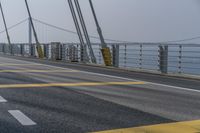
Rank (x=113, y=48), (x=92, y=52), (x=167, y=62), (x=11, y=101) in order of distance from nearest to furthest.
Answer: (x=11, y=101), (x=167, y=62), (x=113, y=48), (x=92, y=52)

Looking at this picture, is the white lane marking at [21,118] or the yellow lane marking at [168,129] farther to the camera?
the white lane marking at [21,118]

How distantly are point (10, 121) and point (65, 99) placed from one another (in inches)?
91.3

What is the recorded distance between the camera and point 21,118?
652 cm

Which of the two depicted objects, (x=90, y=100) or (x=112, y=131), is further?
(x=90, y=100)

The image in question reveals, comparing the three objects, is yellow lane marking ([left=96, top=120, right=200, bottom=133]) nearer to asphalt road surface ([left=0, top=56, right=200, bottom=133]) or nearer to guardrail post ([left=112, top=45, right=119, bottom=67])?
asphalt road surface ([left=0, top=56, right=200, bottom=133])

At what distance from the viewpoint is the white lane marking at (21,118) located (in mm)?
6200

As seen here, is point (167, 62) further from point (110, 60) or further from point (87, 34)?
point (87, 34)

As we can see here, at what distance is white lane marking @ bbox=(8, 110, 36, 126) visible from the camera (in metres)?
6.20

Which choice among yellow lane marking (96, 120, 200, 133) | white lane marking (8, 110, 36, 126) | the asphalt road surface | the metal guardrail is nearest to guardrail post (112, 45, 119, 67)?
the metal guardrail

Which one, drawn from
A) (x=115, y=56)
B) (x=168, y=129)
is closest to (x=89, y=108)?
(x=168, y=129)

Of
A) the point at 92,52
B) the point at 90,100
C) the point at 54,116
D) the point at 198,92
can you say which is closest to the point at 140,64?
the point at 92,52

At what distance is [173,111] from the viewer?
7559 millimetres

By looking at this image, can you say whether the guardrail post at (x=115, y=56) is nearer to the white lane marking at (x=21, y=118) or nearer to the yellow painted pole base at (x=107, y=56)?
the yellow painted pole base at (x=107, y=56)

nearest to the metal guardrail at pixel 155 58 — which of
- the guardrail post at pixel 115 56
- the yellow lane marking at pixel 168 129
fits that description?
the guardrail post at pixel 115 56
